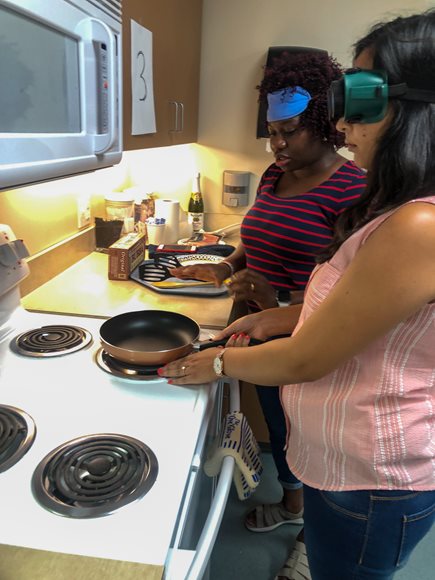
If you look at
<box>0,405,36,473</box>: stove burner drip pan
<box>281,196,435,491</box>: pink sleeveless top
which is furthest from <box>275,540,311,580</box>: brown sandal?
<box>0,405,36,473</box>: stove burner drip pan

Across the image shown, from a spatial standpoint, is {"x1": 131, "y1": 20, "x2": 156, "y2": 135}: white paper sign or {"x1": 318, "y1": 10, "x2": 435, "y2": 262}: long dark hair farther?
{"x1": 131, "y1": 20, "x2": 156, "y2": 135}: white paper sign

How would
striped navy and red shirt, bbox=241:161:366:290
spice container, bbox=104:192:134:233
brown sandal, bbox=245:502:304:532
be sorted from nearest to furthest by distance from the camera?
striped navy and red shirt, bbox=241:161:366:290 → brown sandal, bbox=245:502:304:532 → spice container, bbox=104:192:134:233

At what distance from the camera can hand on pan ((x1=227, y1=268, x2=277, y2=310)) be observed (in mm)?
1315

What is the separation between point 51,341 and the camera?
3.63 feet

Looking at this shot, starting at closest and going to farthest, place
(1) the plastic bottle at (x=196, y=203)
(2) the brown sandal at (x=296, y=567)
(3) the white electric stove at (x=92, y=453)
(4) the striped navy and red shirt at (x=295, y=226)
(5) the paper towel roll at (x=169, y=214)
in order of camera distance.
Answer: (3) the white electric stove at (x=92, y=453) < (4) the striped navy and red shirt at (x=295, y=226) < (2) the brown sandal at (x=296, y=567) < (5) the paper towel roll at (x=169, y=214) < (1) the plastic bottle at (x=196, y=203)

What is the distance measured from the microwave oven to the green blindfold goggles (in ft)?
1.44

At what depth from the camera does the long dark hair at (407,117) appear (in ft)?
2.13

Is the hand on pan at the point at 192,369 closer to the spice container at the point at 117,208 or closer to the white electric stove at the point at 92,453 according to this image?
the white electric stove at the point at 92,453

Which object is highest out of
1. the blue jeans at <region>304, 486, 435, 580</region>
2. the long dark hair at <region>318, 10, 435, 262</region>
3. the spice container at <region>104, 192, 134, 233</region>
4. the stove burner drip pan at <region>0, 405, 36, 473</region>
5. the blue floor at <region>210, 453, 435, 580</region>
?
the long dark hair at <region>318, 10, 435, 262</region>

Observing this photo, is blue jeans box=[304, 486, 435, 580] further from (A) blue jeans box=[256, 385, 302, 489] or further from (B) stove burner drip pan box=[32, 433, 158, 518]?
(A) blue jeans box=[256, 385, 302, 489]

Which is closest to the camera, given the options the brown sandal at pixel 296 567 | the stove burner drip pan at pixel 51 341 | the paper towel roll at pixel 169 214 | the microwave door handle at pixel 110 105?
the microwave door handle at pixel 110 105

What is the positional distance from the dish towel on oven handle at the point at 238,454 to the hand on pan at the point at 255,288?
400 millimetres

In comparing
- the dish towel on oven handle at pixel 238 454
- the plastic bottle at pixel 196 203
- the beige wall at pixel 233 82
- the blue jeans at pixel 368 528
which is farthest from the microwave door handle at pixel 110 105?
the plastic bottle at pixel 196 203

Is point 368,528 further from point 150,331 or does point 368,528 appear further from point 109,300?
point 109,300
